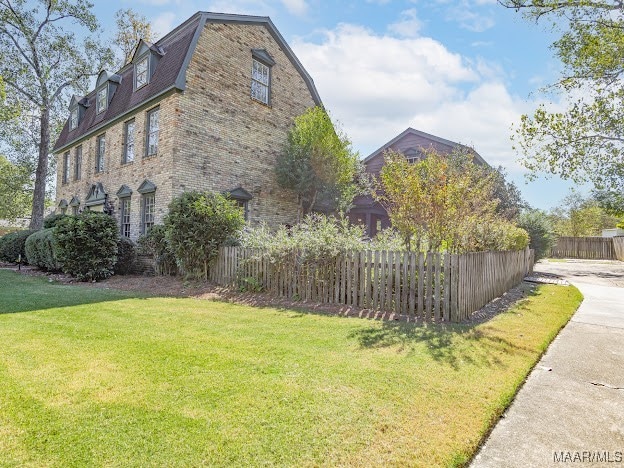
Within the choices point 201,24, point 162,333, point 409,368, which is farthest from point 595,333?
point 201,24

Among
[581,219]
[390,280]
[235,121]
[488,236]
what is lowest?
[390,280]

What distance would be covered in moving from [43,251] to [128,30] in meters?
19.1

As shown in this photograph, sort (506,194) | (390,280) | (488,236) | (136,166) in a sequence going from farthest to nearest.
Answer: (506,194) → (136,166) → (488,236) → (390,280)

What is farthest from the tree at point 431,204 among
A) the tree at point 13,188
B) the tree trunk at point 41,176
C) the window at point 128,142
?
the tree at point 13,188

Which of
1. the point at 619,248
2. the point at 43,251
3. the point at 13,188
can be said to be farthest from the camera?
the point at 13,188

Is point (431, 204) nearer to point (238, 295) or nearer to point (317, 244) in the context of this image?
point (317, 244)

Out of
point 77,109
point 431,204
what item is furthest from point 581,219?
point 77,109

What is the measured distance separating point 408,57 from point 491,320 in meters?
7.62

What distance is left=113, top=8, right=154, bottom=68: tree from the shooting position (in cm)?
2439

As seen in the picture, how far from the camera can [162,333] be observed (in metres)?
4.96

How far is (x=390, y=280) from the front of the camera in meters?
6.75

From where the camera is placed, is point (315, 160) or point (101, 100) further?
point (101, 100)

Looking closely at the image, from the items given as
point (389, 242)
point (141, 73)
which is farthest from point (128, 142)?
point (389, 242)

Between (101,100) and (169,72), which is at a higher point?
(101,100)
